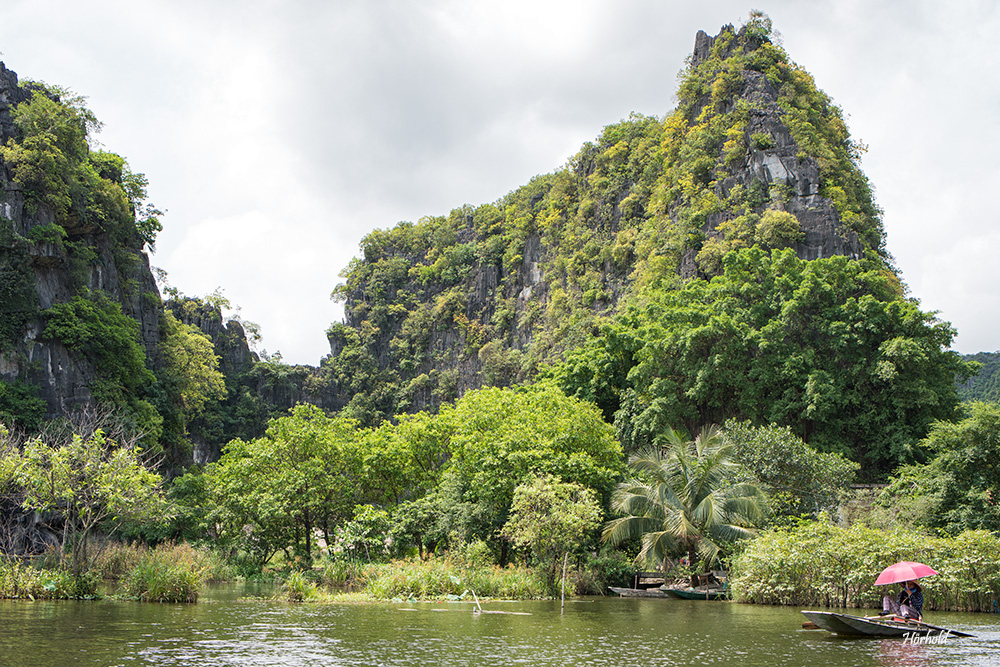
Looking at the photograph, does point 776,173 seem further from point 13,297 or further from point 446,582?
point 13,297

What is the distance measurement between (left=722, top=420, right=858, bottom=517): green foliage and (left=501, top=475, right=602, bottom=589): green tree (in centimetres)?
661

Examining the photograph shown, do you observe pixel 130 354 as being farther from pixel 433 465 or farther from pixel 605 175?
pixel 605 175

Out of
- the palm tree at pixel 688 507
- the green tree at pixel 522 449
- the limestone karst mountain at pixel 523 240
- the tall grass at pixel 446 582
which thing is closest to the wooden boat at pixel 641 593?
the palm tree at pixel 688 507

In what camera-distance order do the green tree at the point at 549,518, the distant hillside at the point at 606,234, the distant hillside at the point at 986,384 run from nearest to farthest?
1. the green tree at the point at 549,518
2. the distant hillside at the point at 606,234
3. the distant hillside at the point at 986,384

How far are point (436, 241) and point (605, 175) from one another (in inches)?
1058

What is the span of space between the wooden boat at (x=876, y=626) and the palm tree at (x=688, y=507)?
9.49 m

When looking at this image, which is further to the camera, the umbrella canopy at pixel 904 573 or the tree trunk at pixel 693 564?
the tree trunk at pixel 693 564

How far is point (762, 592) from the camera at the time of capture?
877 inches

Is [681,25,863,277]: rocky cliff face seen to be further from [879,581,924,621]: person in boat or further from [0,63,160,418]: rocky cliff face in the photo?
[0,63,160,418]: rocky cliff face

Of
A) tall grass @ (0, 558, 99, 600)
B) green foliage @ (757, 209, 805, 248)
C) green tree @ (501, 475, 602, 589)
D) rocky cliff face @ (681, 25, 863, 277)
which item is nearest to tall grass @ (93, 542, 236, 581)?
tall grass @ (0, 558, 99, 600)

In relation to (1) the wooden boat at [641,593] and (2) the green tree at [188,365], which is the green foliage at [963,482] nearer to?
(1) the wooden boat at [641,593]

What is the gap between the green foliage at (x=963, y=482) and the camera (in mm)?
21922

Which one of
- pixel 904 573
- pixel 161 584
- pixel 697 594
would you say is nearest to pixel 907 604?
pixel 904 573

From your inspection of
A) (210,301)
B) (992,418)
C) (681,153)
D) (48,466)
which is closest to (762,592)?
(992,418)
